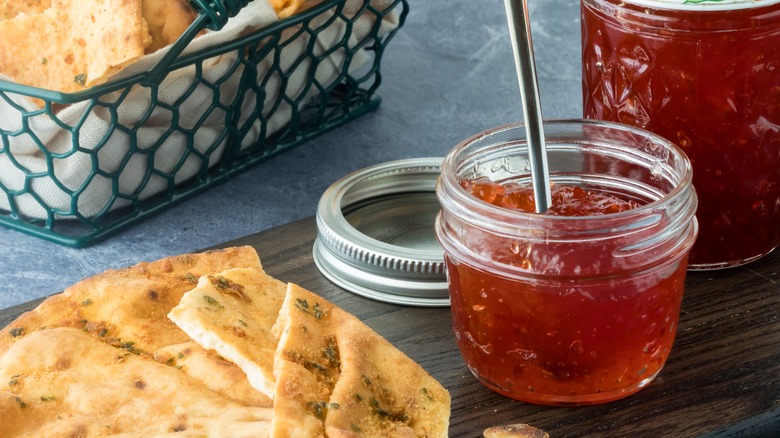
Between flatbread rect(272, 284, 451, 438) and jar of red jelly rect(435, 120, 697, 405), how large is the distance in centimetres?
13

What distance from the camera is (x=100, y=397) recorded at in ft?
4.82

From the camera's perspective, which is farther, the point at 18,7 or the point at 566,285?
the point at 18,7

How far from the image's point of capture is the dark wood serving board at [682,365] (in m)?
1.55

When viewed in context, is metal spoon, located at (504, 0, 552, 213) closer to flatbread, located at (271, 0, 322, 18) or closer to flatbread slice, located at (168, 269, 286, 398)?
flatbread slice, located at (168, 269, 286, 398)

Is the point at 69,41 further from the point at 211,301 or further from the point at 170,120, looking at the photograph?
the point at 211,301

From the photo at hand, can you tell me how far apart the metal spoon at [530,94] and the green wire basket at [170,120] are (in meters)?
0.77

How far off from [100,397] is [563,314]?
66 cm

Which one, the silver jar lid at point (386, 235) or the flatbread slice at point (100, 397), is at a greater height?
the flatbread slice at point (100, 397)

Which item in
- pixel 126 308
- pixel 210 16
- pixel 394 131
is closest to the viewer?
pixel 126 308

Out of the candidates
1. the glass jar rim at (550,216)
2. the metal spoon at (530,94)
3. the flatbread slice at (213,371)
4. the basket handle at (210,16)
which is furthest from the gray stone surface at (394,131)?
the metal spoon at (530,94)

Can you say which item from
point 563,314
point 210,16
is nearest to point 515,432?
point 563,314

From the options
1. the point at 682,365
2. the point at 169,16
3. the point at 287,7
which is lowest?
the point at 682,365

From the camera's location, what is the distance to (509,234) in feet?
4.91

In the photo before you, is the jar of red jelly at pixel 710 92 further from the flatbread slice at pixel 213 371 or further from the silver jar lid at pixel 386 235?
the flatbread slice at pixel 213 371
